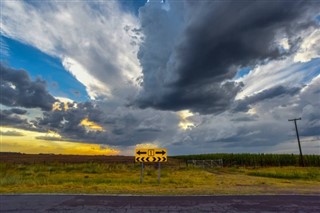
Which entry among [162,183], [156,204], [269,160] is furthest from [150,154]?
[269,160]

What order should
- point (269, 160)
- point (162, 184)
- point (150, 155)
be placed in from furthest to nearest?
point (269, 160) < point (150, 155) < point (162, 184)

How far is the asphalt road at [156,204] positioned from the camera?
450 inches

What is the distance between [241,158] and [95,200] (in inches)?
2821

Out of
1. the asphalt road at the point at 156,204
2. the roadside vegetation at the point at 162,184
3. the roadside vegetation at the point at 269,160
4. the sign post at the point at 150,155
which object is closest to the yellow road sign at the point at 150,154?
the sign post at the point at 150,155

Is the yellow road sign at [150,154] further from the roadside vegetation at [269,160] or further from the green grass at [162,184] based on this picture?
the roadside vegetation at [269,160]

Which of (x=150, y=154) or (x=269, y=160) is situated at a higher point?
(x=269, y=160)

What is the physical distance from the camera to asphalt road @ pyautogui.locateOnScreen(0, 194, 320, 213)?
11422 millimetres

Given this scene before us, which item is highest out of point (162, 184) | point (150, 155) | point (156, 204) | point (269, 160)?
point (269, 160)

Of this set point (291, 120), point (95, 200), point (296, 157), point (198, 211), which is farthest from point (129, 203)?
point (296, 157)

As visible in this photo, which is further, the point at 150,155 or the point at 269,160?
the point at 269,160

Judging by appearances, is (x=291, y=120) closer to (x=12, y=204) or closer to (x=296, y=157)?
(x=296, y=157)

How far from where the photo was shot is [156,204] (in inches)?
490

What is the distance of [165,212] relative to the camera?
10.8 metres

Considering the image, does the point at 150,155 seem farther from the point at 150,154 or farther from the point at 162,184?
the point at 162,184
